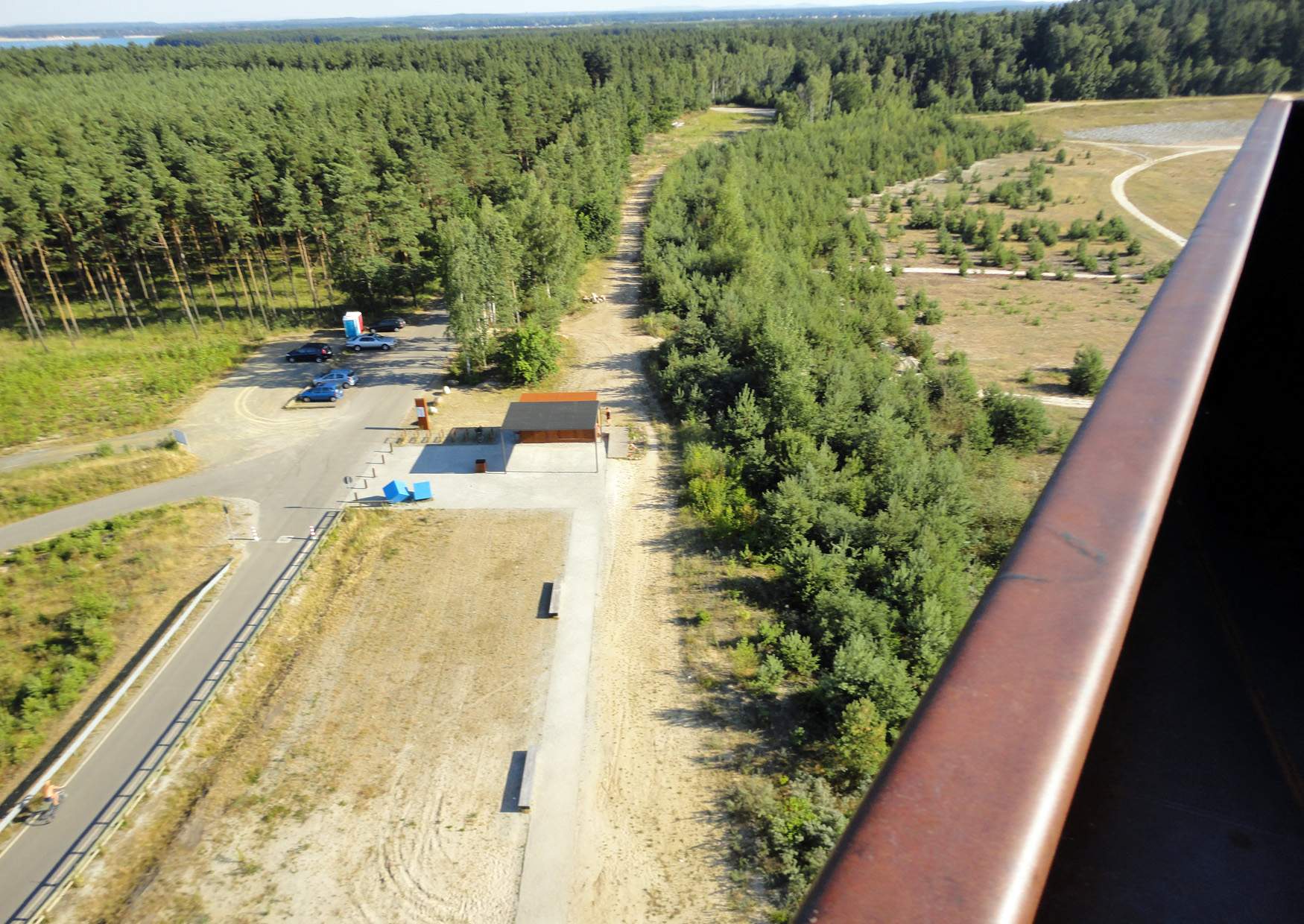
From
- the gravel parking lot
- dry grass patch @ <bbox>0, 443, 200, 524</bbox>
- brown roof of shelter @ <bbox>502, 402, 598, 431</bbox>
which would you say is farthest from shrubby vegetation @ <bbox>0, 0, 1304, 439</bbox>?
the gravel parking lot

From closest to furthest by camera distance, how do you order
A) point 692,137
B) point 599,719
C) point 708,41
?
point 599,719 < point 692,137 < point 708,41

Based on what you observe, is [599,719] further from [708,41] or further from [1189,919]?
[708,41]

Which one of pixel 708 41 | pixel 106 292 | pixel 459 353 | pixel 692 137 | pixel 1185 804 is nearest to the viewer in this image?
pixel 1185 804

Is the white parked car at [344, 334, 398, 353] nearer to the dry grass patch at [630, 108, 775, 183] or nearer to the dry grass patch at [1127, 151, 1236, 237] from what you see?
the dry grass patch at [630, 108, 775, 183]

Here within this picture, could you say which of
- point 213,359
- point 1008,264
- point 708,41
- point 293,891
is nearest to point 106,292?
point 213,359

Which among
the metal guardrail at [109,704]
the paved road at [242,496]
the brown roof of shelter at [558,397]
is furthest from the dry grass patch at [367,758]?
the brown roof of shelter at [558,397]
